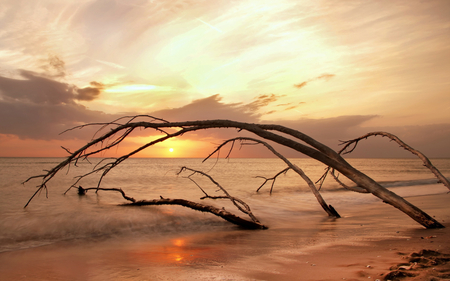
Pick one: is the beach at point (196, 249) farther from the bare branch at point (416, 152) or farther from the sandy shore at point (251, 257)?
the bare branch at point (416, 152)

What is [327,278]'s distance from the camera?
9.45 ft

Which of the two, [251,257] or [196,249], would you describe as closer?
[251,257]

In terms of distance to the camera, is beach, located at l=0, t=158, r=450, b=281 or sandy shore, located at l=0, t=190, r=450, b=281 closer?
sandy shore, located at l=0, t=190, r=450, b=281

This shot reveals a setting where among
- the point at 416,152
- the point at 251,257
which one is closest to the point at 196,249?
the point at 251,257

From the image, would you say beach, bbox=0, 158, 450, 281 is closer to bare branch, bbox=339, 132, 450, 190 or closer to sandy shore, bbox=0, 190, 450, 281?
sandy shore, bbox=0, 190, 450, 281

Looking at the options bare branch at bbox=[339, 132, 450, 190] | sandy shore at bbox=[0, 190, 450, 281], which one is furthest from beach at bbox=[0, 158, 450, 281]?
bare branch at bbox=[339, 132, 450, 190]

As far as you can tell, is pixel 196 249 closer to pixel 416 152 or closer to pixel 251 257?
pixel 251 257

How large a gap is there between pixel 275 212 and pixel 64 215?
290 inches

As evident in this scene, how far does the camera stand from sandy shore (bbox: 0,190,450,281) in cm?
308

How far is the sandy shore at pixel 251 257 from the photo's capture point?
10.1 feet

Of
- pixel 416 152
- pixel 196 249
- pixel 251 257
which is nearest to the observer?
pixel 251 257

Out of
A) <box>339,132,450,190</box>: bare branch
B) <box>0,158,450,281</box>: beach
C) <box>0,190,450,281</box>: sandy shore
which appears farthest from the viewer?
<box>339,132,450,190</box>: bare branch

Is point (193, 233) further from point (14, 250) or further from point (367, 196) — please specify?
point (367, 196)

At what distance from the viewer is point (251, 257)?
163 inches
